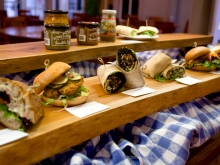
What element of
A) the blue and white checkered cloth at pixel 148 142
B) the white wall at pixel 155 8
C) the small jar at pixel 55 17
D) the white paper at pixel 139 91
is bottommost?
the blue and white checkered cloth at pixel 148 142

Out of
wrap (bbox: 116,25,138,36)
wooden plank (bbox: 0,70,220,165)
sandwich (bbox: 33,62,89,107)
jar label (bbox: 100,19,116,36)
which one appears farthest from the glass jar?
sandwich (bbox: 33,62,89,107)

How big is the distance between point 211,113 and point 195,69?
0.30 m

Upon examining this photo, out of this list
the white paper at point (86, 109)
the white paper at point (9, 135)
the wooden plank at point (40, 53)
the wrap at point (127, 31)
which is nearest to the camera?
the white paper at point (9, 135)

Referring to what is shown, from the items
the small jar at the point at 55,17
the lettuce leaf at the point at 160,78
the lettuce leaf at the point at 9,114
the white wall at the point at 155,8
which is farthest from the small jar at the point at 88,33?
the white wall at the point at 155,8

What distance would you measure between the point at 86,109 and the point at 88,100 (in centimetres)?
11

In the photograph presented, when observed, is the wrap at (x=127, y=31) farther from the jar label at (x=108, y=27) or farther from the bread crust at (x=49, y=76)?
the bread crust at (x=49, y=76)

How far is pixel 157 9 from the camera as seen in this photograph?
745cm

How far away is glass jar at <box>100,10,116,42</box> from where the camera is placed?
5.27 ft

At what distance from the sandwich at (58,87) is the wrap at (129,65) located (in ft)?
0.84

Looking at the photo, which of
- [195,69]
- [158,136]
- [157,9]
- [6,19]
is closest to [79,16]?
[157,9]

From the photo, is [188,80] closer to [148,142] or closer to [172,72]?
[172,72]

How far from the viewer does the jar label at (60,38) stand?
4.21 feet

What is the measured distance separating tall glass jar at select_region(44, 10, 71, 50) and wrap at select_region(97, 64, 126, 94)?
237 mm

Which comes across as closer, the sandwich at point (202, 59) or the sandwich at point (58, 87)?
the sandwich at point (58, 87)
